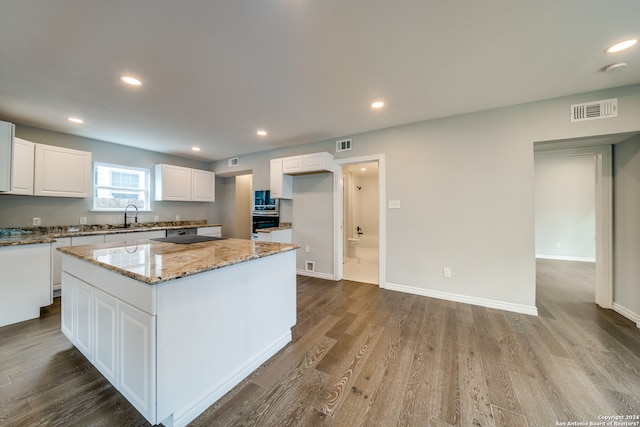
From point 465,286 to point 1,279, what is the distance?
5.39 metres

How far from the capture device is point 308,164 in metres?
3.88

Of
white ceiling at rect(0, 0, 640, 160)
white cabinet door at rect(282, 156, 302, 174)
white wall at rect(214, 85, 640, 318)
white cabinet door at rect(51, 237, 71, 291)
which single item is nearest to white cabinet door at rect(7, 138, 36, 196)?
white ceiling at rect(0, 0, 640, 160)

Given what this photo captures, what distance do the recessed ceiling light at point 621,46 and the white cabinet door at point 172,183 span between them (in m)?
6.19

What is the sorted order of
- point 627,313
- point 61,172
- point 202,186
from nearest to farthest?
point 627,313 → point 61,172 → point 202,186

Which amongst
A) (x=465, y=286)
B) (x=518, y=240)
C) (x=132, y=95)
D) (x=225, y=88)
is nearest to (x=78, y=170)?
(x=132, y=95)

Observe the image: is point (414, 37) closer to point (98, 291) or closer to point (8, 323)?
point (98, 291)

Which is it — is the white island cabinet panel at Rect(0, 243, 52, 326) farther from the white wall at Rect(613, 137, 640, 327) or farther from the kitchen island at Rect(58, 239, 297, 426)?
the white wall at Rect(613, 137, 640, 327)

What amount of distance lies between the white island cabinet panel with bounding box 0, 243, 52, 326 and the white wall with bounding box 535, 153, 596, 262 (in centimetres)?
867

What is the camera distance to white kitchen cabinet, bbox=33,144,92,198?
10.6 ft

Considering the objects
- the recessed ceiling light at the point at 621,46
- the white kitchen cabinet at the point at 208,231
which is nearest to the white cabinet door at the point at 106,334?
the white kitchen cabinet at the point at 208,231

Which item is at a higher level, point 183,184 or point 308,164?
point 308,164

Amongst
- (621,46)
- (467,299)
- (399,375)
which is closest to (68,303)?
(399,375)

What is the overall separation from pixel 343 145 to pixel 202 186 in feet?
11.7

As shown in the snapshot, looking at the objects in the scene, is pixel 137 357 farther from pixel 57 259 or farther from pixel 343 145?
pixel 343 145
